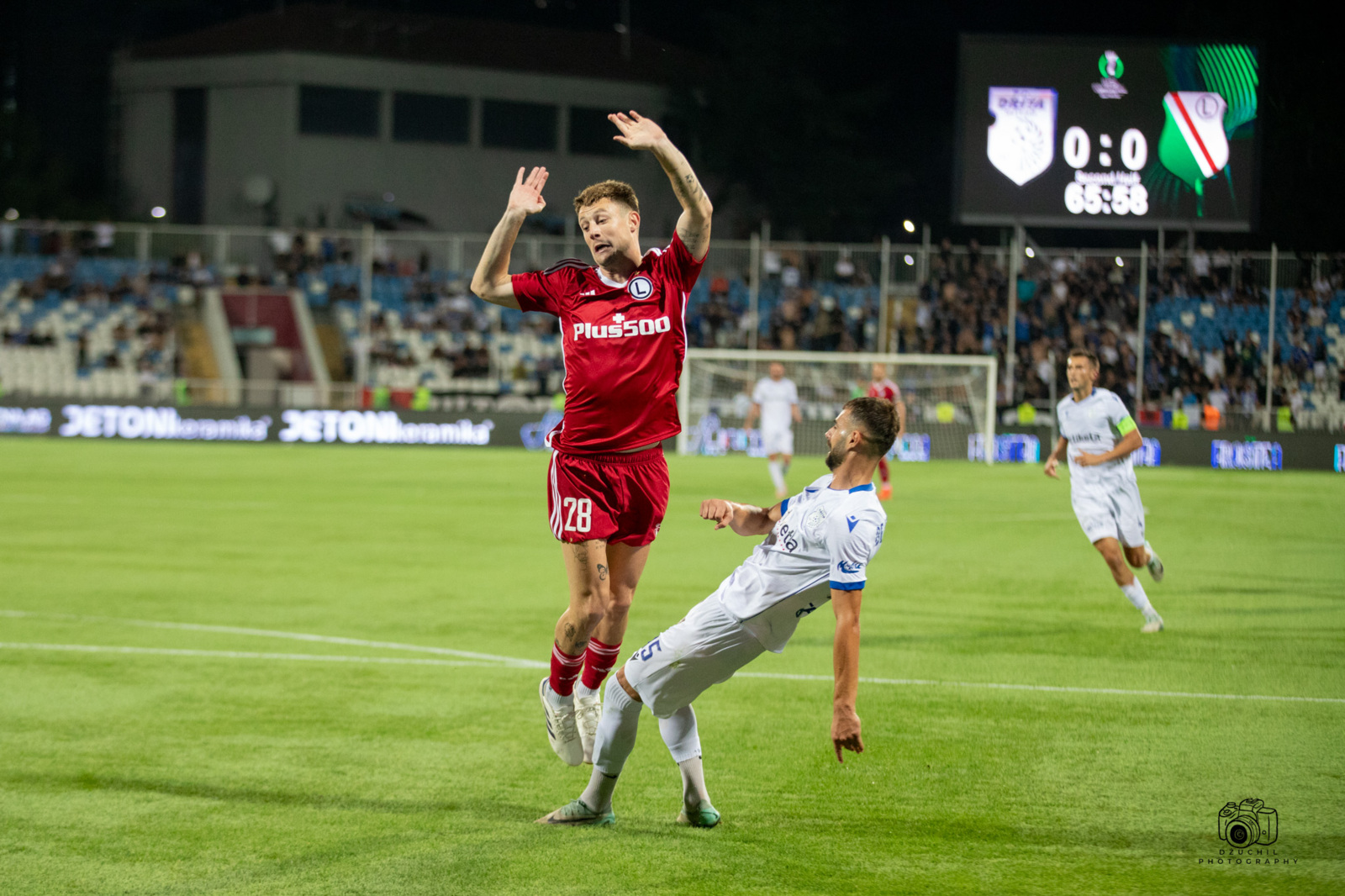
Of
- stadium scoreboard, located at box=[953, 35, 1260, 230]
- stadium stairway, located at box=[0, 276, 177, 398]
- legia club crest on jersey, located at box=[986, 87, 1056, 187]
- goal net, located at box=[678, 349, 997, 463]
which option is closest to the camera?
stadium scoreboard, located at box=[953, 35, 1260, 230]

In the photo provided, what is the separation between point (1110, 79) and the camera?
26.0m

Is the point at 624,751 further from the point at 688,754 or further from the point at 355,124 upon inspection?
the point at 355,124

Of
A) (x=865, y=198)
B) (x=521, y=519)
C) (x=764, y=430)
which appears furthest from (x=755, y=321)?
(x=865, y=198)

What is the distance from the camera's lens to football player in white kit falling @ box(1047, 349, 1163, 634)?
1042cm

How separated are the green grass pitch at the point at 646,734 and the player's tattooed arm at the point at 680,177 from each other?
7.78 feet

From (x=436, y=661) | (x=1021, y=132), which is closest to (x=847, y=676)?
(x=436, y=661)

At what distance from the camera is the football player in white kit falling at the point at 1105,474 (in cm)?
1042

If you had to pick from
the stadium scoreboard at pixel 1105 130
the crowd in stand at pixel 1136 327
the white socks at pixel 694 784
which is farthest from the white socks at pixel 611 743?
the crowd in stand at pixel 1136 327

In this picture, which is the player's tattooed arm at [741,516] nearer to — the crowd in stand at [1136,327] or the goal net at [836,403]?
the goal net at [836,403]

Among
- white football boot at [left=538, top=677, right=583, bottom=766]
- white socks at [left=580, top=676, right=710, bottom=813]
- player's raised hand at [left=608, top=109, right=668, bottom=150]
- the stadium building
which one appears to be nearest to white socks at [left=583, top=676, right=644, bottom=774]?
white socks at [left=580, top=676, right=710, bottom=813]

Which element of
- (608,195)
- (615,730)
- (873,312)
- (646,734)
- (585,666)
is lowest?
(646,734)

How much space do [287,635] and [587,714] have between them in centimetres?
423

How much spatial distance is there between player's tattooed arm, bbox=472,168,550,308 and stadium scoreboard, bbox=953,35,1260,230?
2214cm

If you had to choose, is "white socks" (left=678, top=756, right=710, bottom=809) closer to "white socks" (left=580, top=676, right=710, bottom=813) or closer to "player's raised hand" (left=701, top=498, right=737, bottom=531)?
"white socks" (left=580, top=676, right=710, bottom=813)
